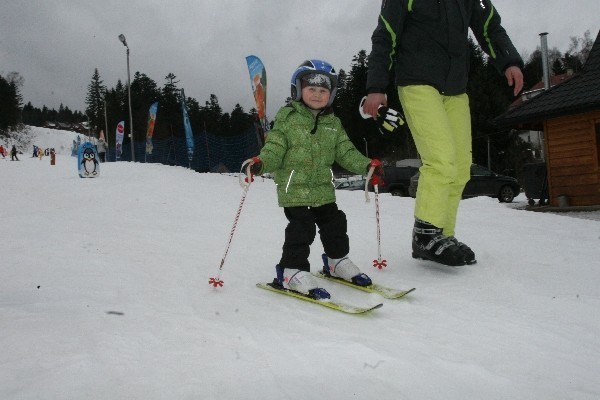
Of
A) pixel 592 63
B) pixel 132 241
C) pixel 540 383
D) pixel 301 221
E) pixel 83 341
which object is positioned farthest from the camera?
pixel 592 63

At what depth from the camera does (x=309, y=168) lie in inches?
121

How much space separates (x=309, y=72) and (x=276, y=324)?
5.73ft

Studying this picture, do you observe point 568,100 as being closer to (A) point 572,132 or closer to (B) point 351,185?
(A) point 572,132

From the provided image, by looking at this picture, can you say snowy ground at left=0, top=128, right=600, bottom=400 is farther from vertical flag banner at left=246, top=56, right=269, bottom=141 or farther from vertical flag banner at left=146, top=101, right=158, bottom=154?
vertical flag banner at left=146, top=101, right=158, bottom=154

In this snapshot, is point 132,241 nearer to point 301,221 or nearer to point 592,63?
point 301,221

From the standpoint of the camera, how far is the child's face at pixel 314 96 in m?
3.19

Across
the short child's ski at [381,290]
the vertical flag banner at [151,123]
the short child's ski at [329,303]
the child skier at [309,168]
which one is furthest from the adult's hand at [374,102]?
the vertical flag banner at [151,123]

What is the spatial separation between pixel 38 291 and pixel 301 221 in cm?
160

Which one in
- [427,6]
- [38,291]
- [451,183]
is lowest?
[38,291]

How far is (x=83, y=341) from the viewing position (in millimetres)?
1945

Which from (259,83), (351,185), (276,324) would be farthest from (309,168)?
(351,185)

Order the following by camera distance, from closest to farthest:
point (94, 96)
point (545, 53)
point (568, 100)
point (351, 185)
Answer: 1. point (568, 100)
2. point (545, 53)
3. point (351, 185)
4. point (94, 96)

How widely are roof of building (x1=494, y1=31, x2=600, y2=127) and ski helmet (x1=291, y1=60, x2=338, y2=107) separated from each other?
9.52m

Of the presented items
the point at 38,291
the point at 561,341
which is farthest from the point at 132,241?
the point at 561,341
